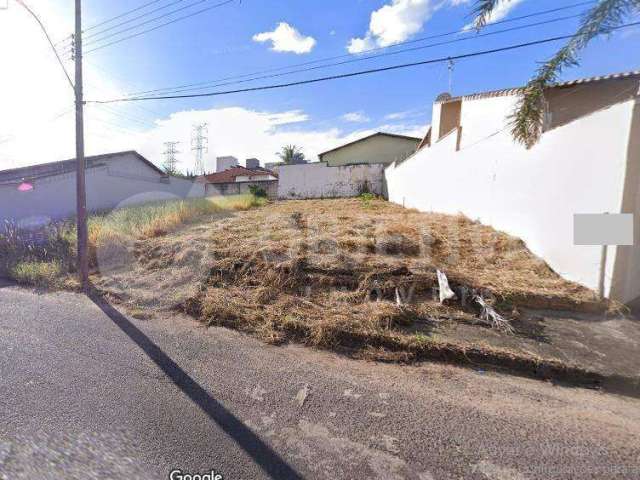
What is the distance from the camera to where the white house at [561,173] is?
3.22 metres

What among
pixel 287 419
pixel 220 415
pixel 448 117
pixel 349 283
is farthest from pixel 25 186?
pixel 448 117

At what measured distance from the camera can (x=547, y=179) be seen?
4.28 m

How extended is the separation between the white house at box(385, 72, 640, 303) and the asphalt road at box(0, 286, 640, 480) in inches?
80.8

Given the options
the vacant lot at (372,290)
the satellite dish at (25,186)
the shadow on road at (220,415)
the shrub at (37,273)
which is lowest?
the shadow on road at (220,415)

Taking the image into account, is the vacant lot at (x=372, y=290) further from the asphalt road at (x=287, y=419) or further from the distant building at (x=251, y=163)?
the distant building at (x=251, y=163)

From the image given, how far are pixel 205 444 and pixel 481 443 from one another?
171 centimetres

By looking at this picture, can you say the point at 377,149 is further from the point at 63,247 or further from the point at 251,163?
the point at 63,247

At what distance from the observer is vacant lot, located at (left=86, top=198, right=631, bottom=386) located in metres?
2.86

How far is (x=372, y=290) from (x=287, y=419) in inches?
80.3

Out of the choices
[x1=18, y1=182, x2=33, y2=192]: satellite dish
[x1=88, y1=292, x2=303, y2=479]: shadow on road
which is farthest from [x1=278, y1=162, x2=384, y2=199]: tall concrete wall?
[x1=88, y1=292, x2=303, y2=479]: shadow on road

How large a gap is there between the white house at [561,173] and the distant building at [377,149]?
14.9m

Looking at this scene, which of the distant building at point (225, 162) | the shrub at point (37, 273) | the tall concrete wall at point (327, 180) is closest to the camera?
the shrub at point (37, 273)

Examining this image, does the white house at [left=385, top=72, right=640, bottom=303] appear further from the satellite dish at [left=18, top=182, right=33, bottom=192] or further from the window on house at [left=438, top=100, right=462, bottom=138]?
the satellite dish at [left=18, top=182, right=33, bottom=192]

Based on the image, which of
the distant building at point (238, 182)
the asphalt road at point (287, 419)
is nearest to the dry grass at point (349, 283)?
the asphalt road at point (287, 419)
